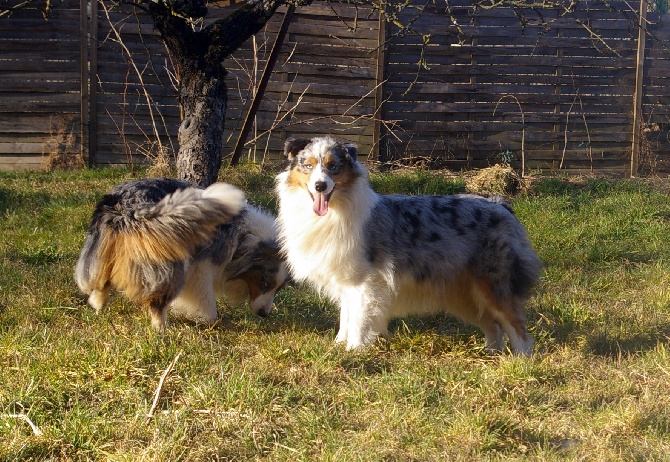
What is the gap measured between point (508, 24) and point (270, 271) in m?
7.54

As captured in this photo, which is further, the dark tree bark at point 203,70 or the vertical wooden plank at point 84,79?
the vertical wooden plank at point 84,79

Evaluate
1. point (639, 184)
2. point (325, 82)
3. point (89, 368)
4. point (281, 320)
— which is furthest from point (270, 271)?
point (639, 184)

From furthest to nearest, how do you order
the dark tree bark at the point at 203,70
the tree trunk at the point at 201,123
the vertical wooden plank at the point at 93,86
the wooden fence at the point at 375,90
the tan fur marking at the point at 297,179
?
1. the wooden fence at the point at 375,90
2. the vertical wooden plank at the point at 93,86
3. the tree trunk at the point at 201,123
4. the dark tree bark at the point at 203,70
5. the tan fur marking at the point at 297,179

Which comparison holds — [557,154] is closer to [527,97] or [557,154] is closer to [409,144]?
[527,97]

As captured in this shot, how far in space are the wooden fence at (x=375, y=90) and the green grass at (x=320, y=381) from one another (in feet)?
14.5

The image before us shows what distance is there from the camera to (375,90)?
11.8m

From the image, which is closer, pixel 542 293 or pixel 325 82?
pixel 542 293

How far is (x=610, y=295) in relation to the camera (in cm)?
698

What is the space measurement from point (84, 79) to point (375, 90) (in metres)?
4.18

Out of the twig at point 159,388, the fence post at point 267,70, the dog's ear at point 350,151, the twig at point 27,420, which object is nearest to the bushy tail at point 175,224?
the dog's ear at point 350,151

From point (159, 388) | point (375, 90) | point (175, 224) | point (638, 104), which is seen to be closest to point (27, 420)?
point (159, 388)

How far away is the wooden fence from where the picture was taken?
37.2 feet

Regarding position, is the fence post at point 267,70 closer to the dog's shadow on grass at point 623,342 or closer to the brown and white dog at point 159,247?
the brown and white dog at point 159,247

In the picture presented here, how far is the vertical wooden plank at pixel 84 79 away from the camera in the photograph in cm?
1122
